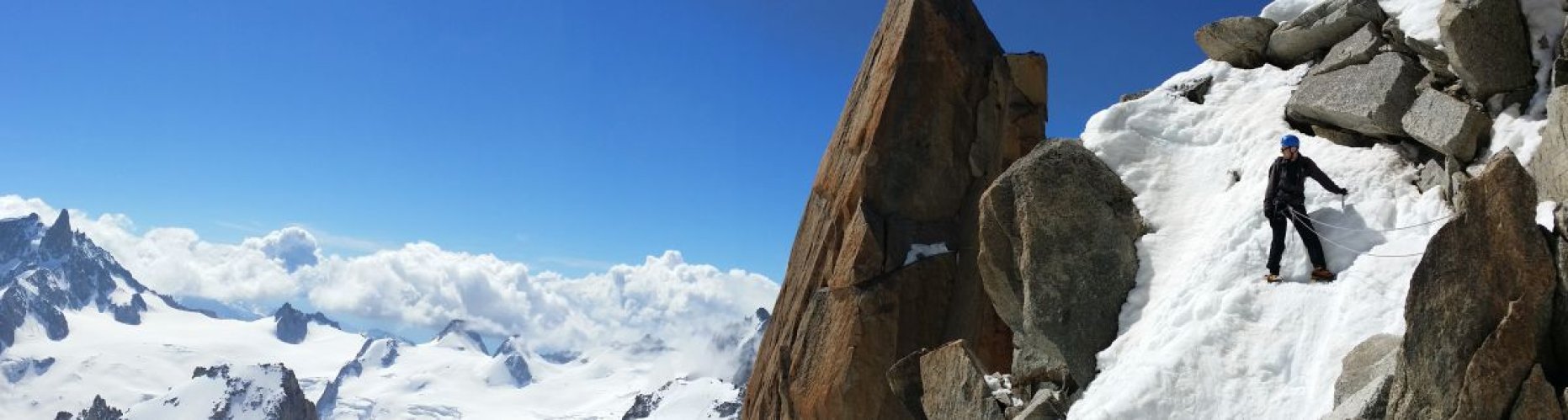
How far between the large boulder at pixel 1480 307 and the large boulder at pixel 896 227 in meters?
15.3

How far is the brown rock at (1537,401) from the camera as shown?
40.5 feet

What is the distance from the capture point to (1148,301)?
19875 mm

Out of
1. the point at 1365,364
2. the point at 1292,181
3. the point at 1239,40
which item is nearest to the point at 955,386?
the point at 1292,181

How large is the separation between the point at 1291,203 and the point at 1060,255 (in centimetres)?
497

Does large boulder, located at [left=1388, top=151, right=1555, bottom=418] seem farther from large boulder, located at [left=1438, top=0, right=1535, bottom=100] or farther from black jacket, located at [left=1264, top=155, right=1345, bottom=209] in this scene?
large boulder, located at [left=1438, top=0, right=1535, bottom=100]

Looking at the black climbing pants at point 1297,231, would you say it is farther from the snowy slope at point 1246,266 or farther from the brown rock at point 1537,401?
the brown rock at point 1537,401

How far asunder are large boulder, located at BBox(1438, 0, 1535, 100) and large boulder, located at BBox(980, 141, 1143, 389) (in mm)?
7386

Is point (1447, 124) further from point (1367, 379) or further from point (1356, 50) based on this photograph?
point (1367, 379)

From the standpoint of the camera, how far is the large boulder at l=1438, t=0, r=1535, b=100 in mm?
19875

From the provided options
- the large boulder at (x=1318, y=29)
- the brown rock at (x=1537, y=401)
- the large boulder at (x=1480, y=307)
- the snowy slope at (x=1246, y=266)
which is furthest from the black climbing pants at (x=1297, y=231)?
the large boulder at (x=1318, y=29)

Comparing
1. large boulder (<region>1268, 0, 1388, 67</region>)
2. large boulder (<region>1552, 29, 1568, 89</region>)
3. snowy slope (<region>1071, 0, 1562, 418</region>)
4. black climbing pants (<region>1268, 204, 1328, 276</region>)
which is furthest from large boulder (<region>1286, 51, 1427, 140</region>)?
black climbing pants (<region>1268, 204, 1328, 276</region>)

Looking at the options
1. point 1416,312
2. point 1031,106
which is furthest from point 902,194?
point 1416,312

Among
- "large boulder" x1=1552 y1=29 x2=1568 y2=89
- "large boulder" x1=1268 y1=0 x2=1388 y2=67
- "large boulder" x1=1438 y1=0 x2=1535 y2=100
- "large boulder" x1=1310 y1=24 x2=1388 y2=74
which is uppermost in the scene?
"large boulder" x1=1268 y1=0 x2=1388 y2=67

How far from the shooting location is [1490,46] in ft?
65.8
